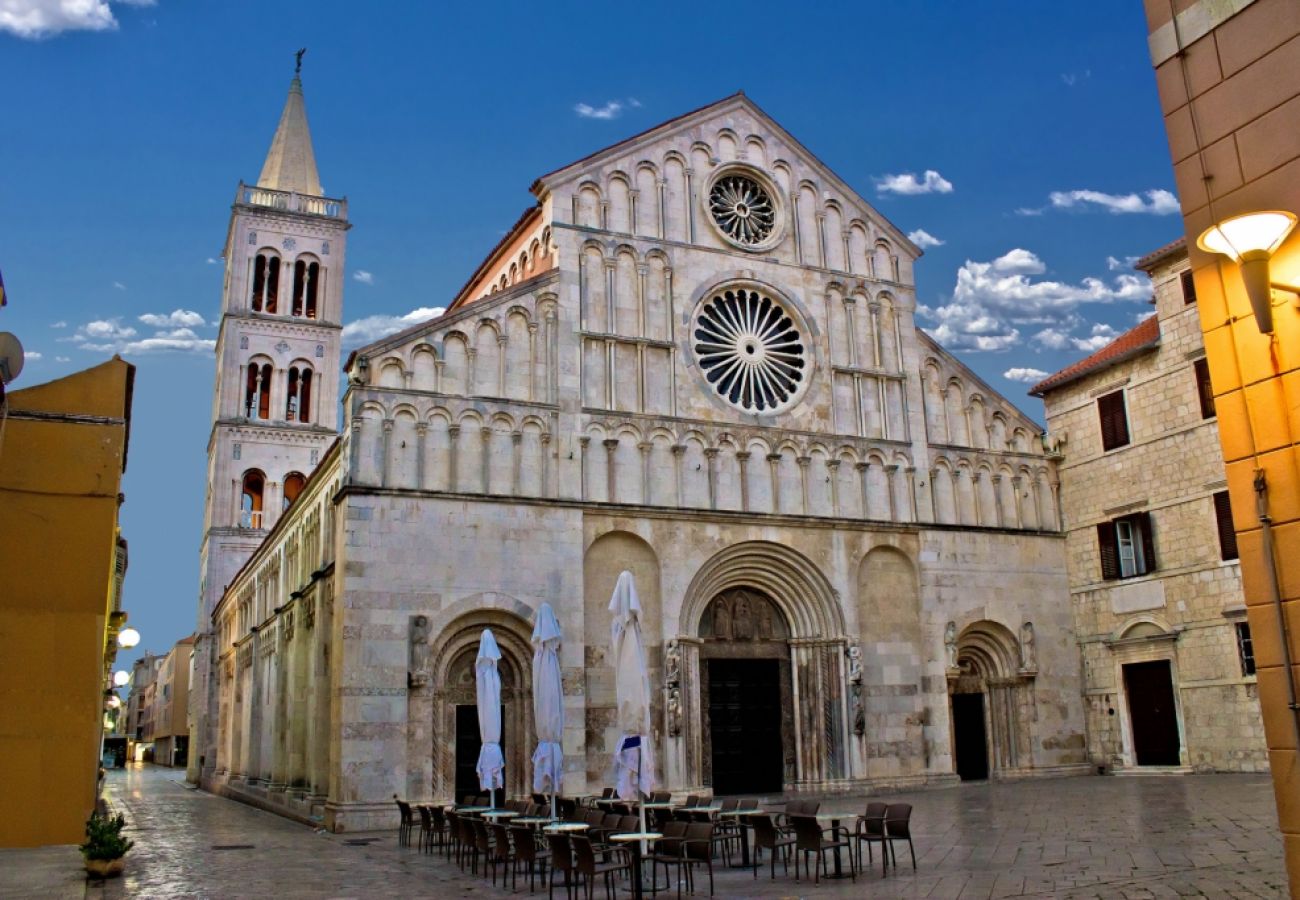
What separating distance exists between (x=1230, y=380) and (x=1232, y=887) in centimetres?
638

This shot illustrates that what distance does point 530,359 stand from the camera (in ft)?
86.9

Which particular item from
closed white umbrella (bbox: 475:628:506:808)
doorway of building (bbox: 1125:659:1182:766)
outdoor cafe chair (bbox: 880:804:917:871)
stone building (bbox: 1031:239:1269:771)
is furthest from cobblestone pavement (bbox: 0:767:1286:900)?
doorway of building (bbox: 1125:659:1182:766)

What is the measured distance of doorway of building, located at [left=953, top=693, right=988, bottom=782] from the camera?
97.5 ft

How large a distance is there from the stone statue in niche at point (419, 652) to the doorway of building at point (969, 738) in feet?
48.8

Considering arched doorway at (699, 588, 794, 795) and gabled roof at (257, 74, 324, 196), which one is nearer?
arched doorway at (699, 588, 794, 795)

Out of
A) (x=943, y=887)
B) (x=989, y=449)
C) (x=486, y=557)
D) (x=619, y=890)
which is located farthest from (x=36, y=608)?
(x=989, y=449)

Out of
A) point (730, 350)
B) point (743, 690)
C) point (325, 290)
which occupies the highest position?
point (325, 290)

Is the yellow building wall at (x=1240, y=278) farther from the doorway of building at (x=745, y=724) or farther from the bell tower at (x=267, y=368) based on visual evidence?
the bell tower at (x=267, y=368)

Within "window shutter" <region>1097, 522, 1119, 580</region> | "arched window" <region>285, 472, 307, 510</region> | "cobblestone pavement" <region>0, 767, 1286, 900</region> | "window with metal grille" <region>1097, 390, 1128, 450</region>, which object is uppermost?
"arched window" <region>285, 472, 307, 510</region>

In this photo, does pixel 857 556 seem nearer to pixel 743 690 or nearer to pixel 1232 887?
pixel 743 690

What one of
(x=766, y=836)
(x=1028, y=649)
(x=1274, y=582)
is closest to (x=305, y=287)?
(x=1028, y=649)

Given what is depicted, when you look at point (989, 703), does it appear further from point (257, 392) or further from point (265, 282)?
point (265, 282)

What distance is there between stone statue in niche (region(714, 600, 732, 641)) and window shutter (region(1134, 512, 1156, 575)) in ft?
37.7

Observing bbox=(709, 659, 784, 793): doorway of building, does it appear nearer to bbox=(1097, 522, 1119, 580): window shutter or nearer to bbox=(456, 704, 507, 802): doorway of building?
bbox=(456, 704, 507, 802): doorway of building
